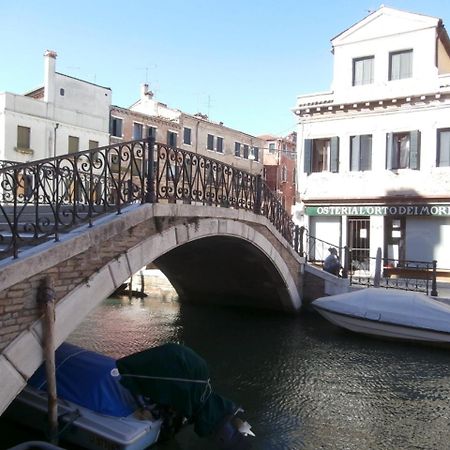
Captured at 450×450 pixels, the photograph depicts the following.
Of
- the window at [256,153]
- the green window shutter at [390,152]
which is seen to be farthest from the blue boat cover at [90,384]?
the window at [256,153]

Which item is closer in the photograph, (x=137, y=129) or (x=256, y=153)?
(x=137, y=129)

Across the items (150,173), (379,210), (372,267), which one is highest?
(150,173)

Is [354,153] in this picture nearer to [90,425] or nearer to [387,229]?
[387,229]

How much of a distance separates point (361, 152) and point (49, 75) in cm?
1580

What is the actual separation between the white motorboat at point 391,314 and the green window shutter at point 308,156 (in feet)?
27.3

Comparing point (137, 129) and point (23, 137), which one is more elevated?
point (137, 129)

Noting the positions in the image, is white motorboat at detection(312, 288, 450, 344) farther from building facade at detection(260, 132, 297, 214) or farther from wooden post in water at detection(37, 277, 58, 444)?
building facade at detection(260, 132, 297, 214)

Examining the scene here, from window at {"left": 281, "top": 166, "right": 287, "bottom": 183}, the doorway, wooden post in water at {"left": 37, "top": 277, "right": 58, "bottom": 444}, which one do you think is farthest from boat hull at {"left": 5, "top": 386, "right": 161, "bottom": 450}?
window at {"left": 281, "top": 166, "right": 287, "bottom": 183}

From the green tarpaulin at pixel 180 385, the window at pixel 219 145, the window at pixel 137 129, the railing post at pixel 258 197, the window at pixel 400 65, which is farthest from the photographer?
the window at pixel 219 145

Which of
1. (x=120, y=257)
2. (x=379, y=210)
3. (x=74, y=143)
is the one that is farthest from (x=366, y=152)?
(x=74, y=143)

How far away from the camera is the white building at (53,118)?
921 inches

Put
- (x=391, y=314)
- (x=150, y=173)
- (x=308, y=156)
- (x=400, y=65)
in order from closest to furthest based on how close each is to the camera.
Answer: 1. (x=150, y=173)
2. (x=391, y=314)
3. (x=400, y=65)
4. (x=308, y=156)

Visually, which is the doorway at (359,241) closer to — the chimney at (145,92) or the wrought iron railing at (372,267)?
the wrought iron railing at (372,267)

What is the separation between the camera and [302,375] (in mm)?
8289
